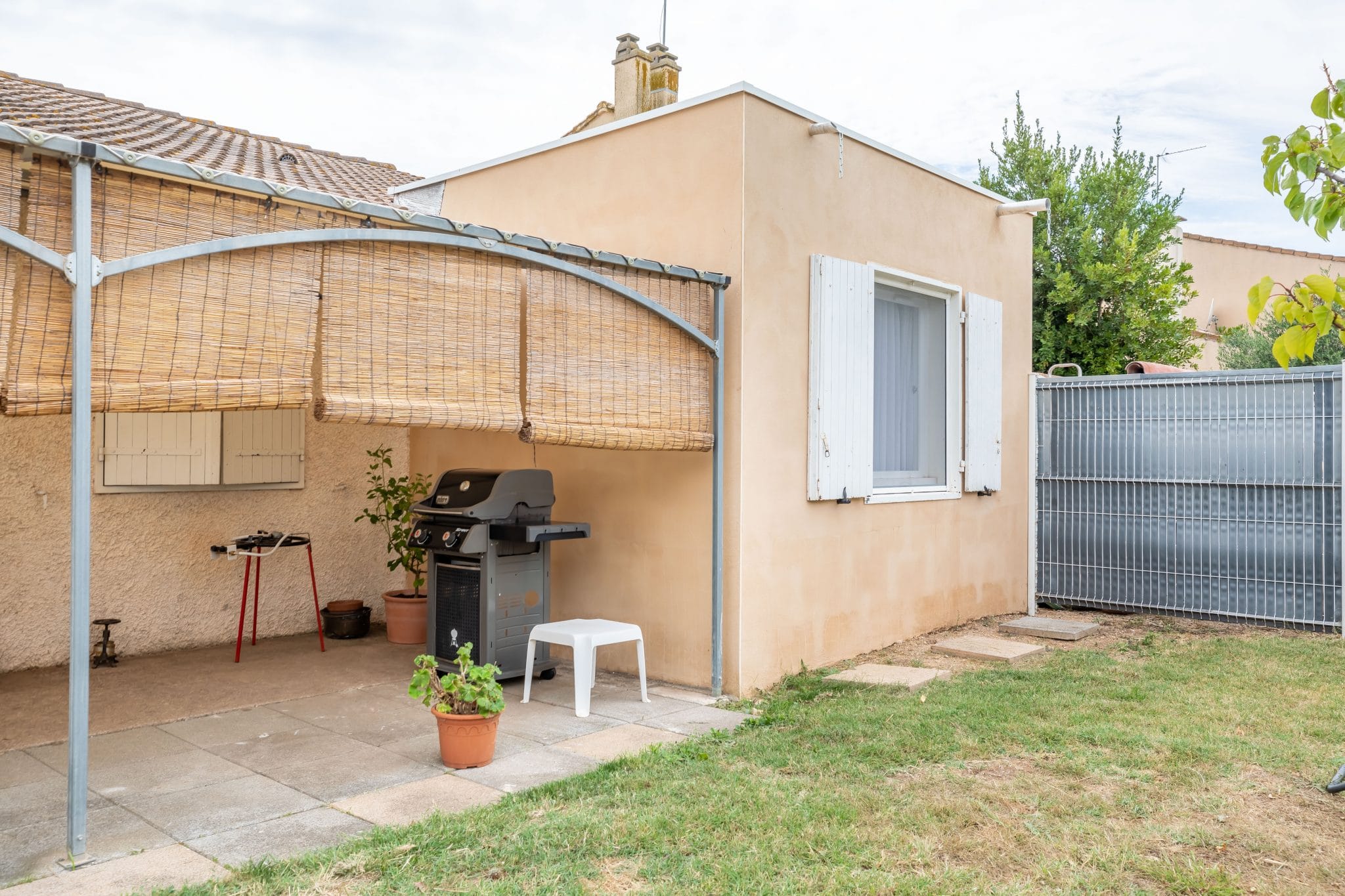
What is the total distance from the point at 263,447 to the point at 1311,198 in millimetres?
6499

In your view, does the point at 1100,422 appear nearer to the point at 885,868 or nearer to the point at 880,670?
the point at 880,670

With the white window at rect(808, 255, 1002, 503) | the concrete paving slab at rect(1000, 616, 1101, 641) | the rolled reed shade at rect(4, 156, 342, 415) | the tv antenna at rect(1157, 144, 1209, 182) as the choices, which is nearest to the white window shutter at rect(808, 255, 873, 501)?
the white window at rect(808, 255, 1002, 503)

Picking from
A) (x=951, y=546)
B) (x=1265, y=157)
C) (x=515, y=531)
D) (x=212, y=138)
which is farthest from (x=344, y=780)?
(x=212, y=138)

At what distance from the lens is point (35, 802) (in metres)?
3.67

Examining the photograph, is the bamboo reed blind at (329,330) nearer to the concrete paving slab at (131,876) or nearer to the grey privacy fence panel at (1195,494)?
the concrete paving slab at (131,876)

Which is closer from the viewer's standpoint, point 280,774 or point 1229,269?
point 280,774

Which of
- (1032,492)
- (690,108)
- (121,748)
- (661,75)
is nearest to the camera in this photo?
(121,748)

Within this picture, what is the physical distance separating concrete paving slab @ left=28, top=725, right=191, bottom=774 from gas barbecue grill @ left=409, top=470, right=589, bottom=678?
1.49m

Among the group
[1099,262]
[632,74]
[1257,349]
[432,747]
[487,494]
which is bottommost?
[432,747]

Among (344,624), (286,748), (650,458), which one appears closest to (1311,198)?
(650,458)

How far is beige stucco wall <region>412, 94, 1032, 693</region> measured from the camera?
551 cm

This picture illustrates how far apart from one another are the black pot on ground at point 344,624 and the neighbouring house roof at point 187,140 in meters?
2.96

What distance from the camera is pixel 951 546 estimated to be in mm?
7312

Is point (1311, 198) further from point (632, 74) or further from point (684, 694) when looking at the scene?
point (632, 74)
